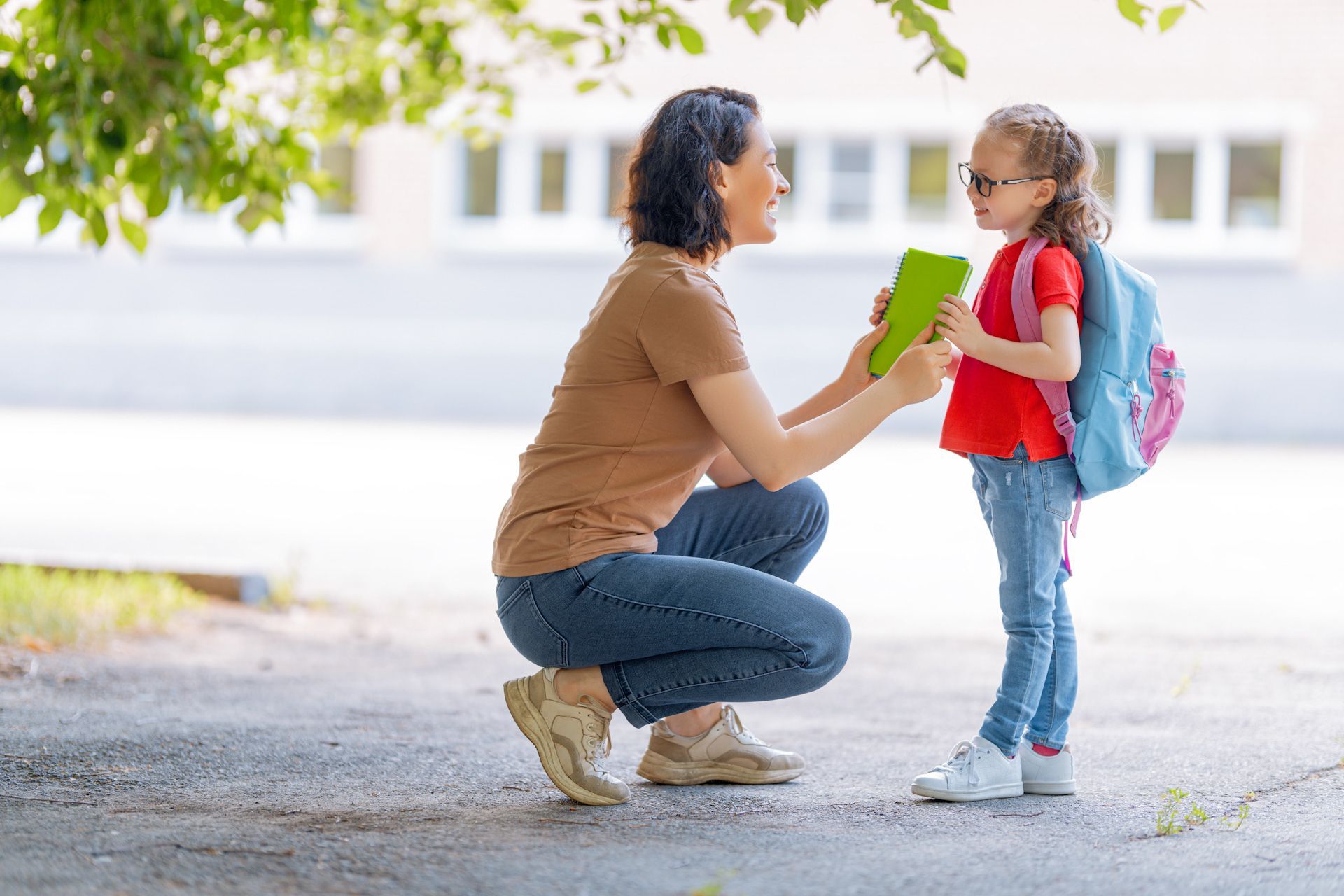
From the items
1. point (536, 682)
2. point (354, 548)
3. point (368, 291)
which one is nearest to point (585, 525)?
point (536, 682)

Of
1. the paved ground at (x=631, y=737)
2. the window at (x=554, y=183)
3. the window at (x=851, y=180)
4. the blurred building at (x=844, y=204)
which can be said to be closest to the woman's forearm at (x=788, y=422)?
the paved ground at (x=631, y=737)

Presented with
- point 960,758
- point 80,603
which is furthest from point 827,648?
point 80,603

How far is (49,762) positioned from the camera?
3531 millimetres

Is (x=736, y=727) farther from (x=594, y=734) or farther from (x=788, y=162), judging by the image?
(x=788, y=162)

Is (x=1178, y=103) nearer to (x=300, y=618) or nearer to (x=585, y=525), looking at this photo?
(x=300, y=618)

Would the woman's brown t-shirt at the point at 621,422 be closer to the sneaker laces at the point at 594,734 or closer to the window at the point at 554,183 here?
the sneaker laces at the point at 594,734

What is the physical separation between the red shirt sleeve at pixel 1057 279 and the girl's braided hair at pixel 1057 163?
61 mm

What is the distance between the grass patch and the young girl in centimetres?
357

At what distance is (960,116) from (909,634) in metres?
13.6

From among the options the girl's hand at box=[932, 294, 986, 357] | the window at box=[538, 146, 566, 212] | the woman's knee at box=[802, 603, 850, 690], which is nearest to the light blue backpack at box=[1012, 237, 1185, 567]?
the girl's hand at box=[932, 294, 986, 357]

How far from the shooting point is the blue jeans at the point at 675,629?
306cm

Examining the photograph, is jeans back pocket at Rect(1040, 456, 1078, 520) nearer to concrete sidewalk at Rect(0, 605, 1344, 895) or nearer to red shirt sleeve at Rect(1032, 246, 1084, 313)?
red shirt sleeve at Rect(1032, 246, 1084, 313)

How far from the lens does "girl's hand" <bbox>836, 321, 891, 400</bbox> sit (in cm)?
330

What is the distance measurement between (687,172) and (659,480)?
68cm
